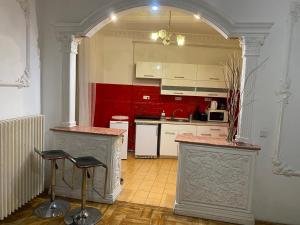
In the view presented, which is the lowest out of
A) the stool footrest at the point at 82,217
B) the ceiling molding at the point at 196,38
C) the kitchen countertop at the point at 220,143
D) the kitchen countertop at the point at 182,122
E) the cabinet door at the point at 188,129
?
the stool footrest at the point at 82,217

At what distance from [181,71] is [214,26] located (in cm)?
260

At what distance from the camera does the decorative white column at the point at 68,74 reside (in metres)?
3.48

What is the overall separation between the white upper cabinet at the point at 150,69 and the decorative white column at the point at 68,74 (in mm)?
2387

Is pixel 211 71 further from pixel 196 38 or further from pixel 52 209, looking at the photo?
pixel 52 209

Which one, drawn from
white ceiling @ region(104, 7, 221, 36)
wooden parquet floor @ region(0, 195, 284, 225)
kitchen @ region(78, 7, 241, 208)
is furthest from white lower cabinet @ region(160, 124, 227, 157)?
wooden parquet floor @ region(0, 195, 284, 225)

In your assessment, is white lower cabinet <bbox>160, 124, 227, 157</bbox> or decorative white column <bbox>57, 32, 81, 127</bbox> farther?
white lower cabinet <bbox>160, 124, 227, 157</bbox>

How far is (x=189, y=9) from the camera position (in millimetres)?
3160

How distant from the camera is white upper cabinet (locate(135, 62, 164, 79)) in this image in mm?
5836

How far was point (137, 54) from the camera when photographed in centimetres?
607

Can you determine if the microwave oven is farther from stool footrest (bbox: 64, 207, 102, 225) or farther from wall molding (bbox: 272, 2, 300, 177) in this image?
stool footrest (bbox: 64, 207, 102, 225)

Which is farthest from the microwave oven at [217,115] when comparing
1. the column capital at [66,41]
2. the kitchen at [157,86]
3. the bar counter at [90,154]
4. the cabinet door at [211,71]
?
the column capital at [66,41]

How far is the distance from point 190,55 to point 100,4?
10.3ft

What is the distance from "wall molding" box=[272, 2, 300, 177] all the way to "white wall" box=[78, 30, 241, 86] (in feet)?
9.89

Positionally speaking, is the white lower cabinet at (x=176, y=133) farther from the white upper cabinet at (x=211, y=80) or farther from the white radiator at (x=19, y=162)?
the white radiator at (x=19, y=162)
